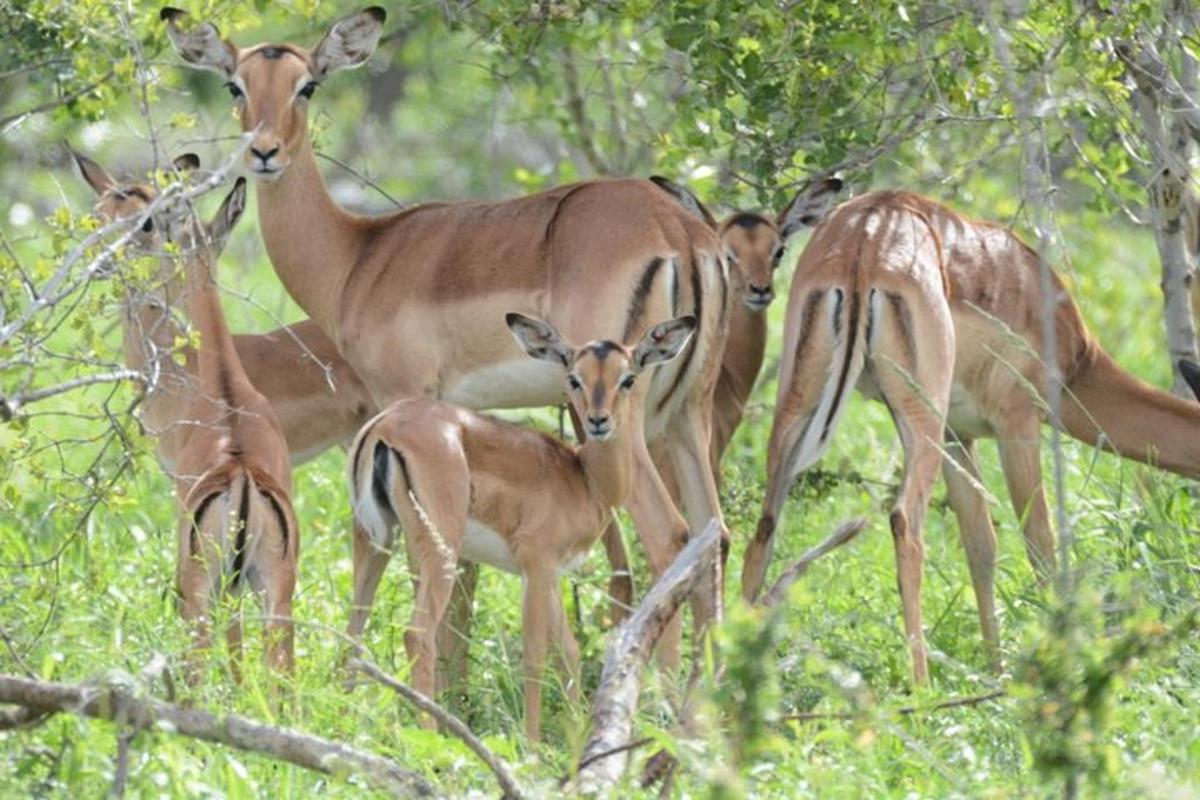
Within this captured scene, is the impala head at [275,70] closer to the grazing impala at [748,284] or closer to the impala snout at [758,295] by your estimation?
the grazing impala at [748,284]

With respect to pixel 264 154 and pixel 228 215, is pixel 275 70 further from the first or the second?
pixel 228 215

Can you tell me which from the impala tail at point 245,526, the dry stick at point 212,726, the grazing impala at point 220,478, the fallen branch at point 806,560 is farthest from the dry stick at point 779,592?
the impala tail at point 245,526

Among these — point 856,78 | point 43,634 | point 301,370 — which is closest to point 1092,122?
point 856,78

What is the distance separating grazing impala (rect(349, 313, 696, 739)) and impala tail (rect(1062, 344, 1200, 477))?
5.14 feet

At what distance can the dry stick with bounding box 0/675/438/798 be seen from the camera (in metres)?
3.78

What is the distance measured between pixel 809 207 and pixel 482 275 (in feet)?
4.06

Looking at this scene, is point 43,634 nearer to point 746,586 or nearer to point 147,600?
point 147,600

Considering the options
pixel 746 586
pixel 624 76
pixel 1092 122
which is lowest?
pixel 746 586

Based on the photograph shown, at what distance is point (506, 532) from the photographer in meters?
6.12

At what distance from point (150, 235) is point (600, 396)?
146 cm

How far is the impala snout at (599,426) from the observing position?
595 centimetres

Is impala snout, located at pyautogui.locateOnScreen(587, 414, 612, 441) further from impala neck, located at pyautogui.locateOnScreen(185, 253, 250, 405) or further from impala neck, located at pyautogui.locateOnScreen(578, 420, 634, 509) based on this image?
impala neck, located at pyautogui.locateOnScreen(185, 253, 250, 405)

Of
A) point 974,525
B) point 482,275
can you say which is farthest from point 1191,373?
point 482,275

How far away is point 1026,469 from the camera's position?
706 centimetres
